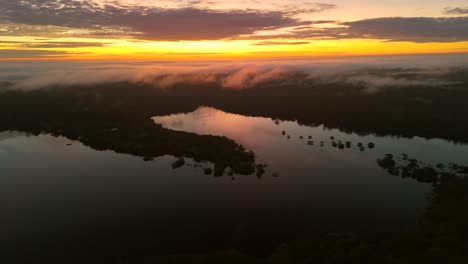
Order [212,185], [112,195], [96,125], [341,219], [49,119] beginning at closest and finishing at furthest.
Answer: [341,219], [112,195], [212,185], [96,125], [49,119]

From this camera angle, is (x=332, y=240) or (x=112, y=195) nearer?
(x=332, y=240)

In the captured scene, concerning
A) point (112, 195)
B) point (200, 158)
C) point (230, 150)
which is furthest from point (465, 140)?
point (112, 195)

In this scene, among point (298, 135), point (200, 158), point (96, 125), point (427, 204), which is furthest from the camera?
point (96, 125)

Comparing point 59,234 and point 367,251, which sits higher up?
point 367,251

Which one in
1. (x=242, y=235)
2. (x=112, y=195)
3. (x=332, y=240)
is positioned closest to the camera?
(x=332, y=240)

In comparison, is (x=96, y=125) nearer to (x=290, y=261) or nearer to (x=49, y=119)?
(x=49, y=119)

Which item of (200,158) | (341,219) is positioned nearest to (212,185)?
(200,158)

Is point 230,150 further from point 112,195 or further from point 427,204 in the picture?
point 427,204
